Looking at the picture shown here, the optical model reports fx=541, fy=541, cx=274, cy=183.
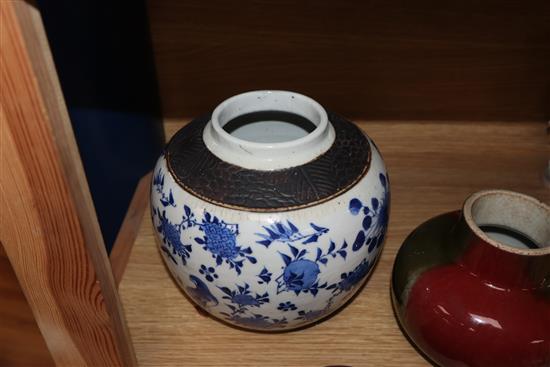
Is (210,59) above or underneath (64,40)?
underneath

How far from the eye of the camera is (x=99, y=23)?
0.68m

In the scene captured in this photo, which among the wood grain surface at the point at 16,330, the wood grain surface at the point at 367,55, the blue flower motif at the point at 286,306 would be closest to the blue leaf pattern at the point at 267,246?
the blue flower motif at the point at 286,306

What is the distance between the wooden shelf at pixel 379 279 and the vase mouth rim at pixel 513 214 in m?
0.18

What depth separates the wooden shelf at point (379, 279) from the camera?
0.63 meters

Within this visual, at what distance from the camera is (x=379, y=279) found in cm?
71

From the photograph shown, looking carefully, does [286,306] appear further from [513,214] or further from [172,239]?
[513,214]

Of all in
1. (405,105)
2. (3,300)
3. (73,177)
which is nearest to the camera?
(73,177)

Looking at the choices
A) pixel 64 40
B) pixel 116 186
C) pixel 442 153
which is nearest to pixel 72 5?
pixel 64 40

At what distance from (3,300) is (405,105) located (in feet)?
2.19

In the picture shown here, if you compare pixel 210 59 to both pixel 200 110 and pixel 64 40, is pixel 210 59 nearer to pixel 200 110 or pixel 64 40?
pixel 200 110

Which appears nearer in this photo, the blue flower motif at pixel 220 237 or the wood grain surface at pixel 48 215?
the wood grain surface at pixel 48 215

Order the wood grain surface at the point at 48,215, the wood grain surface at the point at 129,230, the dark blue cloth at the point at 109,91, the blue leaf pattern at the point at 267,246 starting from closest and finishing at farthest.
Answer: the wood grain surface at the point at 48,215 → the blue leaf pattern at the point at 267,246 → the dark blue cloth at the point at 109,91 → the wood grain surface at the point at 129,230

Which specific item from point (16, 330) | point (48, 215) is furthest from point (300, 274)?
point (16, 330)

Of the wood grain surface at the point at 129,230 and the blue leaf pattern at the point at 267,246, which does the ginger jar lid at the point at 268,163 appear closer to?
the blue leaf pattern at the point at 267,246
